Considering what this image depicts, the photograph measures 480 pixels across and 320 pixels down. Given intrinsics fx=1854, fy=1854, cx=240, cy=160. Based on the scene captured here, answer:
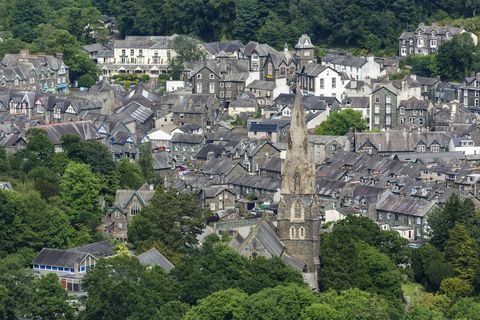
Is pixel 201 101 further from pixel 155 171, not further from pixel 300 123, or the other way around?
pixel 300 123

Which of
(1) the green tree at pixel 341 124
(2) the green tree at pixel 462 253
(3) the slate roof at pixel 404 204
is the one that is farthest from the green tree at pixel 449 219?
(1) the green tree at pixel 341 124

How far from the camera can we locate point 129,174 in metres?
101

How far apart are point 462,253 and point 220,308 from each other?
15.2 m

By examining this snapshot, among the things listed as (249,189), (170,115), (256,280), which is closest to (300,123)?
(256,280)

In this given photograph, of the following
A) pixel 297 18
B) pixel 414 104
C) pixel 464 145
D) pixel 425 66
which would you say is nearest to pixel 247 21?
pixel 297 18

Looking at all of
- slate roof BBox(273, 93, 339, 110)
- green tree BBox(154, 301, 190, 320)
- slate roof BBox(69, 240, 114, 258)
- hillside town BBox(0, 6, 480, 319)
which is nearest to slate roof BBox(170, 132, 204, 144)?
hillside town BBox(0, 6, 480, 319)

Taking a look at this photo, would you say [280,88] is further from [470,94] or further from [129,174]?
[129,174]

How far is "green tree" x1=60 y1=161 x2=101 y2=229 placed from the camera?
95.1m

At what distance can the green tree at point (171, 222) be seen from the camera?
290ft

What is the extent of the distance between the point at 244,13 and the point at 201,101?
17.1m

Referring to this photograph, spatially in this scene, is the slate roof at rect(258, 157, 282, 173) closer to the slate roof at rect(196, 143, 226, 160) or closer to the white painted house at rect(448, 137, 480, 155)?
the slate roof at rect(196, 143, 226, 160)

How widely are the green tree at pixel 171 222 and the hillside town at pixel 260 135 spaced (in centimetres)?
79

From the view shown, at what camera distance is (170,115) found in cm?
11825

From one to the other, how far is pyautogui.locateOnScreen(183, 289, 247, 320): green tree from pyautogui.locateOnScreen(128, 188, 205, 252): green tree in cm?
A: 1026
